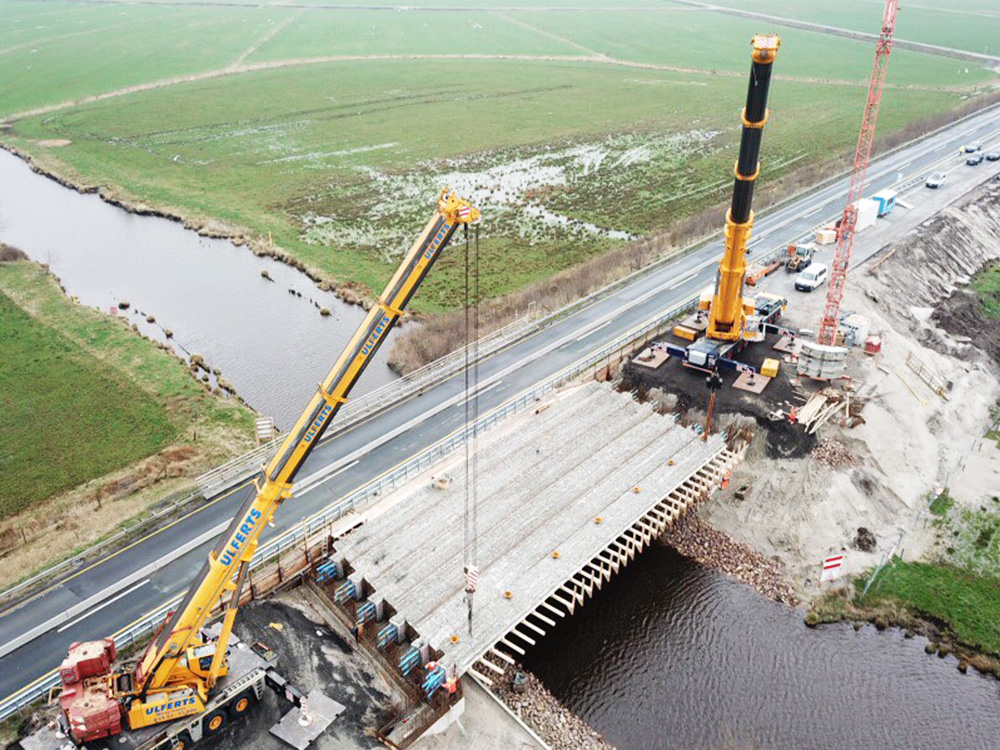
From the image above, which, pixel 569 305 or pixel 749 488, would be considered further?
pixel 569 305

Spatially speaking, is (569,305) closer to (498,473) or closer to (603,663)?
(498,473)

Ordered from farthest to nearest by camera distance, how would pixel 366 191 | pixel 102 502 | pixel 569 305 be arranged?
1. pixel 366 191
2. pixel 569 305
3. pixel 102 502

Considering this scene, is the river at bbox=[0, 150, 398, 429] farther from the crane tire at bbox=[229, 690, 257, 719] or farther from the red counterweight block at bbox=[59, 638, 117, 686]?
the crane tire at bbox=[229, 690, 257, 719]

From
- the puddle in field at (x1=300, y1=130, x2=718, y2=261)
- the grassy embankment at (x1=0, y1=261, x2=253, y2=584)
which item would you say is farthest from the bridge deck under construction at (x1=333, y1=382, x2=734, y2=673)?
the puddle in field at (x1=300, y1=130, x2=718, y2=261)

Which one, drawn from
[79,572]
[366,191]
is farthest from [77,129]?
[79,572]

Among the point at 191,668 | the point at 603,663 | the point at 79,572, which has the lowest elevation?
the point at 603,663

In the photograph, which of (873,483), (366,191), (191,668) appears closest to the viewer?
(191,668)

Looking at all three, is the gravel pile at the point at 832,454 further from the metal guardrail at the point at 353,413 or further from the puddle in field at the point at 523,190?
the puddle in field at the point at 523,190
